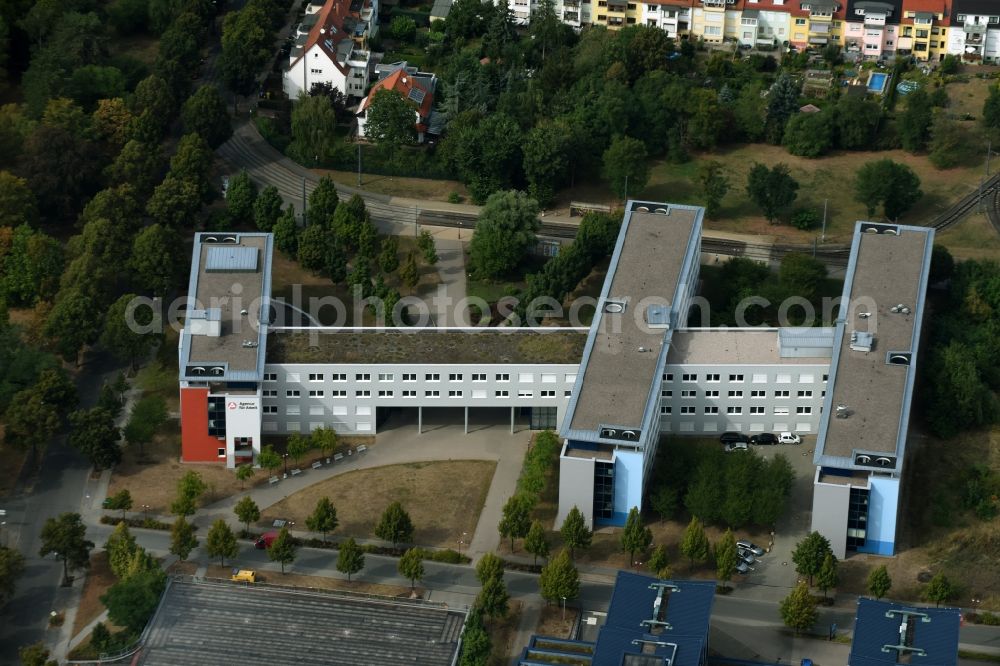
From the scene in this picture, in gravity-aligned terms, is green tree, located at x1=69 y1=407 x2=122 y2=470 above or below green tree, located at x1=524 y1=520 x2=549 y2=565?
above

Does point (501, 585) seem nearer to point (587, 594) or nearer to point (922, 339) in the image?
point (587, 594)

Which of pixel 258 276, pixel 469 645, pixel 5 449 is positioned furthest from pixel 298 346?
pixel 469 645

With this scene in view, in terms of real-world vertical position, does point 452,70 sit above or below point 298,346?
above

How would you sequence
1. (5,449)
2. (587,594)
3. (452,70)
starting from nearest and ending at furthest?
(587,594) → (5,449) → (452,70)

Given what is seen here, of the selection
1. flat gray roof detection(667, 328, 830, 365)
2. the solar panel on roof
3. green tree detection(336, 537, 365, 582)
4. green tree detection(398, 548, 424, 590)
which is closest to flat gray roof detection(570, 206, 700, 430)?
flat gray roof detection(667, 328, 830, 365)

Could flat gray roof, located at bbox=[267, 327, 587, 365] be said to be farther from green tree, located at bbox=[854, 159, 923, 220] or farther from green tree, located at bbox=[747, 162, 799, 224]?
green tree, located at bbox=[854, 159, 923, 220]

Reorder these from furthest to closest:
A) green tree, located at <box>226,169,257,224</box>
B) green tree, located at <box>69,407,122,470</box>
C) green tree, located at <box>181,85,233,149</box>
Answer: green tree, located at <box>181,85,233,149</box>, green tree, located at <box>226,169,257,224</box>, green tree, located at <box>69,407,122,470</box>

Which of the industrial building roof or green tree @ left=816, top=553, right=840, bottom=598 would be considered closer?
green tree @ left=816, top=553, right=840, bottom=598
